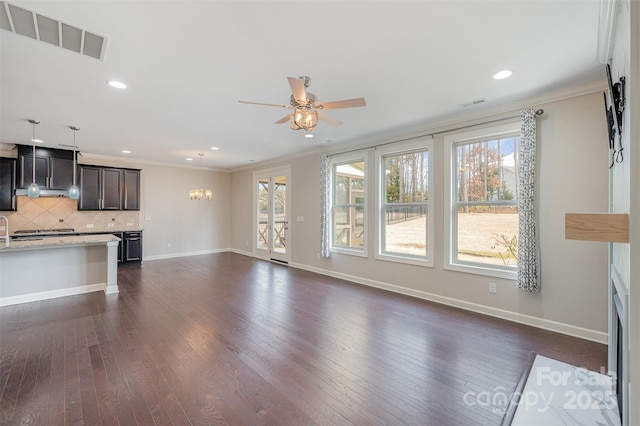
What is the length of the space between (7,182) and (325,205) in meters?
6.40

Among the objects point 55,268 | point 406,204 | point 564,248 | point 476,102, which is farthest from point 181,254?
point 564,248

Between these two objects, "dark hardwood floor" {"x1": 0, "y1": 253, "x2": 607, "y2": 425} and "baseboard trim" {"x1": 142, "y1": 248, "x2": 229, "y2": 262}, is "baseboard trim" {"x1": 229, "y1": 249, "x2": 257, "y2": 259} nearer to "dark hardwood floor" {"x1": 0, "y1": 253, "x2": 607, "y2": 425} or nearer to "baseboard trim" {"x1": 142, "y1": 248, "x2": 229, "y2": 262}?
"baseboard trim" {"x1": 142, "y1": 248, "x2": 229, "y2": 262}

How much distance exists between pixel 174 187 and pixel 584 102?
8810 millimetres

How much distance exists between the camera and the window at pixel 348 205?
5504 millimetres

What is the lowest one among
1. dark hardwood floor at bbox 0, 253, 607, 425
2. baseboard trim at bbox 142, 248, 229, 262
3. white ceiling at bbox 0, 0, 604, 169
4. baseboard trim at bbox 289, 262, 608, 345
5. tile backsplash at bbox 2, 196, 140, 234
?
Answer: dark hardwood floor at bbox 0, 253, 607, 425

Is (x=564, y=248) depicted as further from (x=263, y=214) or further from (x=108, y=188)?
(x=108, y=188)

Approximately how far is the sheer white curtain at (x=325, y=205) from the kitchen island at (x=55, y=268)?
3.74 meters

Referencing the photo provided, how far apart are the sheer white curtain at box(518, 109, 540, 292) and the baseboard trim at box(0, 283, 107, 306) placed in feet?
20.9

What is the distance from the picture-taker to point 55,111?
382 cm

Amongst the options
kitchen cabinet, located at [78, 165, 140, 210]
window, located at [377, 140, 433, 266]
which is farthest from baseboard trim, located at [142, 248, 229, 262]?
window, located at [377, 140, 433, 266]

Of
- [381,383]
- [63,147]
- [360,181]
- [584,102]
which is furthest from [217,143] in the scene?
[584,102]

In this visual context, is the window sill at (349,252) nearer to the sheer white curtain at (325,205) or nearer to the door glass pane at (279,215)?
the sheer white curtain at (325,205)

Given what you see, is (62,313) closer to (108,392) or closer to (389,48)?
(108,392)

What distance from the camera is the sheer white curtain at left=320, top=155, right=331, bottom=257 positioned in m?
5.90
